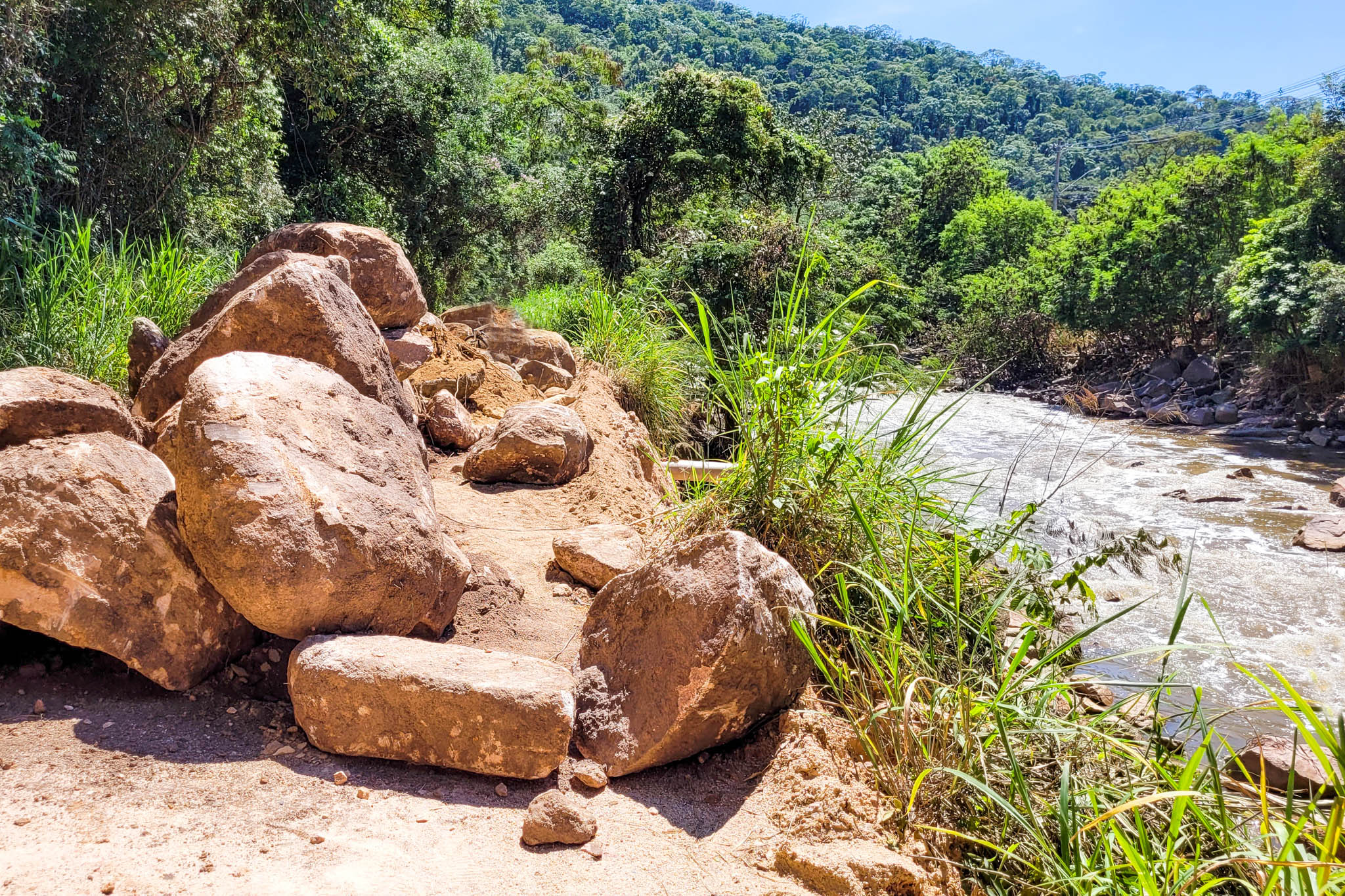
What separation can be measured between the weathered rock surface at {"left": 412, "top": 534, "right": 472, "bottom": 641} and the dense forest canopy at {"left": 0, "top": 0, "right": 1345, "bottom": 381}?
1705 mm

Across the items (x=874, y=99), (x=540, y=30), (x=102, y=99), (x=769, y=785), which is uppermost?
(x=874, y=99)

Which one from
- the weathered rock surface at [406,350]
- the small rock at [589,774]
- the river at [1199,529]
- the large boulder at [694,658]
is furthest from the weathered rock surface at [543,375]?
the small rock at [589,774]

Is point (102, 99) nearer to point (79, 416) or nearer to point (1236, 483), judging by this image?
point (79, 416)

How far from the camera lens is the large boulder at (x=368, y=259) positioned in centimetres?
522

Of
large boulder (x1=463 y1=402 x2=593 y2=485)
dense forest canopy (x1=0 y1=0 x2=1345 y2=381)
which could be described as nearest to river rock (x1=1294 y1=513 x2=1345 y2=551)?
dense forest canopy (x1=0 y1=0 x2=1345 y2=381)

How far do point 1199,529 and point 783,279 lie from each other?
5.86 metres

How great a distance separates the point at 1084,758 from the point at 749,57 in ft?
294

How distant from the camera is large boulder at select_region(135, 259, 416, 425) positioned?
132 inches

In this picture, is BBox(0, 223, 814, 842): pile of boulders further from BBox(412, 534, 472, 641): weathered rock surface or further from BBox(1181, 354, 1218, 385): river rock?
BBox(1181, 354, 1218, 385): river rock

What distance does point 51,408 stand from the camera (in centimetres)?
262

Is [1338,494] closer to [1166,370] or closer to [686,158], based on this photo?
[686,158]

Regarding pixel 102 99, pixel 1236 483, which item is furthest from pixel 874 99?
pixel 102 99

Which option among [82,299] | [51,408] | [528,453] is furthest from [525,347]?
[51,408]

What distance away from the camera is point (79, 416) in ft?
8.84
